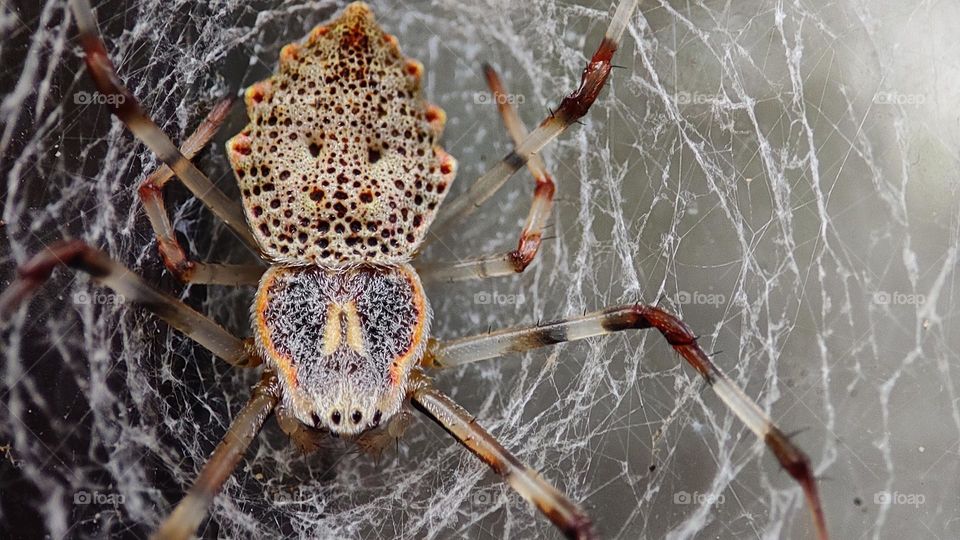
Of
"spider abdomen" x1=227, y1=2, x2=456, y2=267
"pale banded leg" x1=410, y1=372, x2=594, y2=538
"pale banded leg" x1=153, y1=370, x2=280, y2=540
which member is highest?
"spider abdomen" x1=227, y1=2, x2=456, y2=267

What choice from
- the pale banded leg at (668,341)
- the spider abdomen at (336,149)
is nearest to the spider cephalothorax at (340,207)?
the spider abdomen at (336,149)

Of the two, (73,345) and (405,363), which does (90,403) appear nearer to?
(73,345)

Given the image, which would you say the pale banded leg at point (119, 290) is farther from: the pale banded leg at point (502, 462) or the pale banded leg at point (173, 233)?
the pale banded leg at point (502, 462)

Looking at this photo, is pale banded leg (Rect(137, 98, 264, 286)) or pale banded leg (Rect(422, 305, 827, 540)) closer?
pale banded leg (Rect(422, 305, 827, 540))

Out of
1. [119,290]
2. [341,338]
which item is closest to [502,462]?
A: [341,338]

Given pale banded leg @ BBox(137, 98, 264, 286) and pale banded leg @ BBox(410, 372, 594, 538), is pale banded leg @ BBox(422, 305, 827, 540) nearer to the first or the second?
pale banded leg @ BBox(410, 372, 594, 538)

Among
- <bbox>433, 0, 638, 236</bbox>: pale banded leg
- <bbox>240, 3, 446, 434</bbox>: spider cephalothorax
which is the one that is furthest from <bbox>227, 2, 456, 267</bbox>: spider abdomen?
<bbox>433, 0, 638, 236</bbox>: pale banded leg
